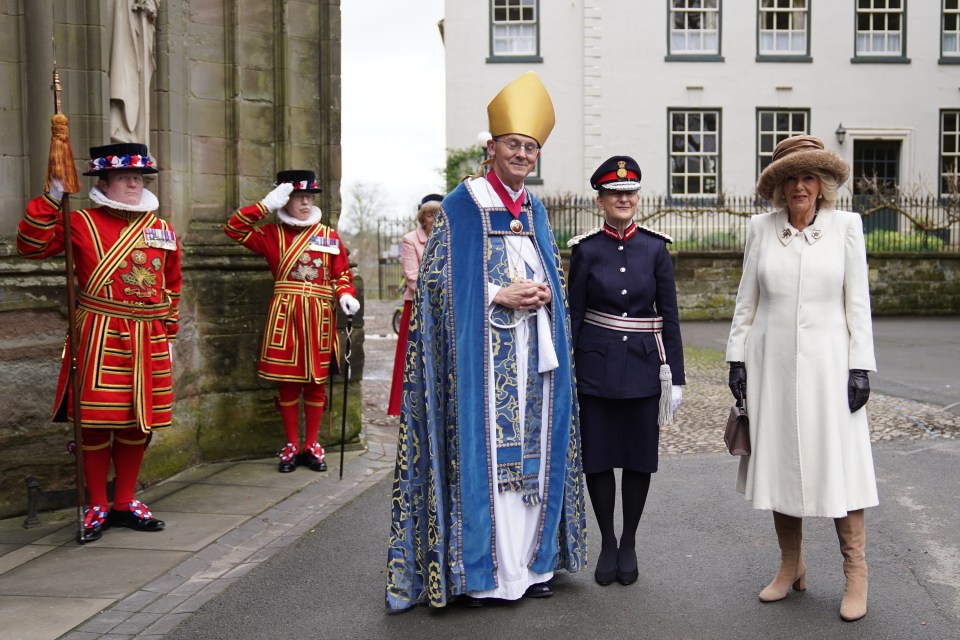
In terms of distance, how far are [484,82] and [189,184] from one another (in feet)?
62.7

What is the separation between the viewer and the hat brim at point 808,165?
4488 mm

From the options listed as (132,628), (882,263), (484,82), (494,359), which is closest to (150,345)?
(132,628)

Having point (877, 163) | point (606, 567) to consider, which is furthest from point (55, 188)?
point (877, 163)

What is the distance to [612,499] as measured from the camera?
5.09 m

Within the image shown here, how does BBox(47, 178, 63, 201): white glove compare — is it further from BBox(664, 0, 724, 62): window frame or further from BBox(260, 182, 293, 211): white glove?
BBox(664, 0, 724, 62): window frame

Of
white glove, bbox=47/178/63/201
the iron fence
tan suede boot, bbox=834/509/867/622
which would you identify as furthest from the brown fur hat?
the iron fence

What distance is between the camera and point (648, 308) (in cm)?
497

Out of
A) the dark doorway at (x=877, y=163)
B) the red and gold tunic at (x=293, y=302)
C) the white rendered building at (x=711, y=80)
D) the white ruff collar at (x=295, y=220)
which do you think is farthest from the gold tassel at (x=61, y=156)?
the dark doorway at (x=877, y=163)

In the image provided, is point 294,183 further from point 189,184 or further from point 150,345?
point 150,345

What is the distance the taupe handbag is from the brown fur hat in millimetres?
982

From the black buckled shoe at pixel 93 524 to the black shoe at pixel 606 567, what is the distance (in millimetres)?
2721

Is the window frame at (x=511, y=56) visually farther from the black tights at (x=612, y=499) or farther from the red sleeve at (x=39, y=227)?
the black tights at (x=612, y=499)

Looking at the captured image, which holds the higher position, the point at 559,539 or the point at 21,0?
the point at 21,0

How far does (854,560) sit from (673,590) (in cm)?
82
